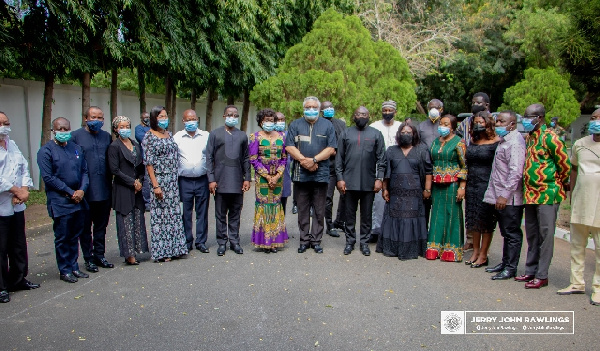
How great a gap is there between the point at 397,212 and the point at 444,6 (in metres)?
19.7

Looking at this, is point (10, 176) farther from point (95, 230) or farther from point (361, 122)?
point (361, 122)

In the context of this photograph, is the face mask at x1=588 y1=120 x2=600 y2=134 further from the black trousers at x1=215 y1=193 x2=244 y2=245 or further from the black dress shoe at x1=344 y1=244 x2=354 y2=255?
the black trousers at x1=215 y1=193 x2=244 y2=245

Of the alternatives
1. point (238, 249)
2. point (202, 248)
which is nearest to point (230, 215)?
point (238, 249)

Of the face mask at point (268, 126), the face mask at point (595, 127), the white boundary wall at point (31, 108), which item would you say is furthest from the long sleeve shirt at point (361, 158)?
the white boundary wall at point (31, 108)

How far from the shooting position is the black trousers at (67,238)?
552cm

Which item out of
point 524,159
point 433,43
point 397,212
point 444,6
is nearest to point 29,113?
point 397,212

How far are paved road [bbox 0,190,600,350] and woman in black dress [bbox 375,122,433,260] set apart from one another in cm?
27

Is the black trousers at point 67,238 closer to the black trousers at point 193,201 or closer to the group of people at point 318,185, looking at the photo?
the group of people at point 318,185

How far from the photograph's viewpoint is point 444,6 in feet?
76.5

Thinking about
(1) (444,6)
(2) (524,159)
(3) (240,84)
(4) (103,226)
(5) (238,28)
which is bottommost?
(4) (103,226)

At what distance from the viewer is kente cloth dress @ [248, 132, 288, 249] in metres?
6.71

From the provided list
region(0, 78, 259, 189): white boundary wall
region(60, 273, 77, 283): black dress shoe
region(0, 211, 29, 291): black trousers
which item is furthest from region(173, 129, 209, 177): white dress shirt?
region(0, 78, 259, 189): white boundary wall

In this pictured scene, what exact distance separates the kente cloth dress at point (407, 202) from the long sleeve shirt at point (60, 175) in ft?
13.0

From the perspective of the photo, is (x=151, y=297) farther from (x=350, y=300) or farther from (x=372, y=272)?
(x=372, y=272)
